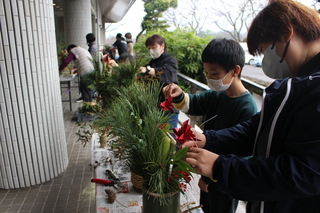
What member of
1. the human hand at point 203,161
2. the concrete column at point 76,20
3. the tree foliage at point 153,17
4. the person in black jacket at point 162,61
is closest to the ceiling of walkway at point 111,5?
the tree foliage at point 153,17

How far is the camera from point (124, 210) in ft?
4.14

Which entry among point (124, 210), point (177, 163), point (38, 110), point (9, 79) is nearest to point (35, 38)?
point (9, 79)

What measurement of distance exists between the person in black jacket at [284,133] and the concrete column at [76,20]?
7869 mm

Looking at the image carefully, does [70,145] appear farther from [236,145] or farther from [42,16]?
[236,145]

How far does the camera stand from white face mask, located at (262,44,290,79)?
0.88 metres

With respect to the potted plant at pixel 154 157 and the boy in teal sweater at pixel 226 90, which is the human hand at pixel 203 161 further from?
the boy in teal sweater at pixel 226 90

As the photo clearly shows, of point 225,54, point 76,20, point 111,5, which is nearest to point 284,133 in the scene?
point 225,54

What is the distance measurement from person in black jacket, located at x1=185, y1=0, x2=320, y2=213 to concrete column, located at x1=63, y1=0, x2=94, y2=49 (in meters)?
7.87

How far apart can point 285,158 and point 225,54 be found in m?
0.83

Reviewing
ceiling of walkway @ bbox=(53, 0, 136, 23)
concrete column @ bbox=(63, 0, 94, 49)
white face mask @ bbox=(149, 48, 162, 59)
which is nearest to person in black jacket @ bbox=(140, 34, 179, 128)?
white face mask @ bbox=(149, 48, 162, 59)

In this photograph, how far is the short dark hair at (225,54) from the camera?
139 cm

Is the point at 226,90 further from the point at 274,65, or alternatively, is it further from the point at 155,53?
the point at 155,53

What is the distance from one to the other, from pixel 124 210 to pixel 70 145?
2.64 metres

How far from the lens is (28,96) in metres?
2.25
